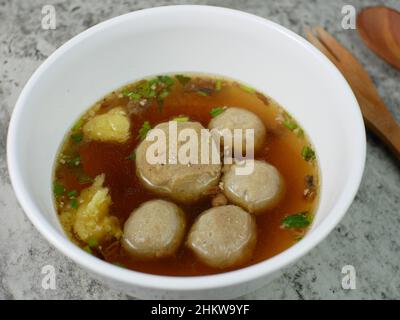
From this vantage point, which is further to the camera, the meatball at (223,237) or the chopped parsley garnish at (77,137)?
the chopped parsley garnish at (77,137)

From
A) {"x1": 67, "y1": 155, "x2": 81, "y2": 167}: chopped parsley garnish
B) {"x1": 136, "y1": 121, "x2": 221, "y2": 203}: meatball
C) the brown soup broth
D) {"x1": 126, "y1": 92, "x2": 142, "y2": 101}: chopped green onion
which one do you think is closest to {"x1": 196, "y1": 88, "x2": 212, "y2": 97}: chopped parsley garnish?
the brown soup broth

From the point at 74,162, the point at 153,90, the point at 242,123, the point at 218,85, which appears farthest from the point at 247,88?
the point at 74,162

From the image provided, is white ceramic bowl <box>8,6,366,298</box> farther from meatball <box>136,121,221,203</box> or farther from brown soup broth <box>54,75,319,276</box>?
meatball <box>136,121,221,203</box>

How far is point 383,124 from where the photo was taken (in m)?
2.11

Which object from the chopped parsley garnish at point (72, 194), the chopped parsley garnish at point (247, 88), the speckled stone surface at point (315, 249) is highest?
the chopped parsley garnish at point (247, 88)

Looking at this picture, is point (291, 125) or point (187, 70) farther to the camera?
point (187, 70)

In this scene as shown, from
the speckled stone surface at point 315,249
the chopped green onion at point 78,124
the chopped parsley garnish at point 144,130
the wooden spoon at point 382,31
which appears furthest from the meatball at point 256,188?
the wooden spoon at point 382,31

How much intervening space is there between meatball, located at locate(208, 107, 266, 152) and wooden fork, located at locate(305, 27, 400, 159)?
488mm

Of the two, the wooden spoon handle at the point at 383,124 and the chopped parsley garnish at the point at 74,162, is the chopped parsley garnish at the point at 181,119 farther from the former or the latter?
the wooden spoon handle at the point at 383,124

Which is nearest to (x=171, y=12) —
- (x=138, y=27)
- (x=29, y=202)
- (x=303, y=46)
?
(x=138, y=27)

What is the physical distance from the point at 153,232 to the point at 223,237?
218 millimetres

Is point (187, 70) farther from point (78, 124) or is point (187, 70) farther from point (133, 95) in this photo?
point (78, 124)

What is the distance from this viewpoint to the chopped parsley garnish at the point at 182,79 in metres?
2.16

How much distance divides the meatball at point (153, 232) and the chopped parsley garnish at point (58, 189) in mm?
274
